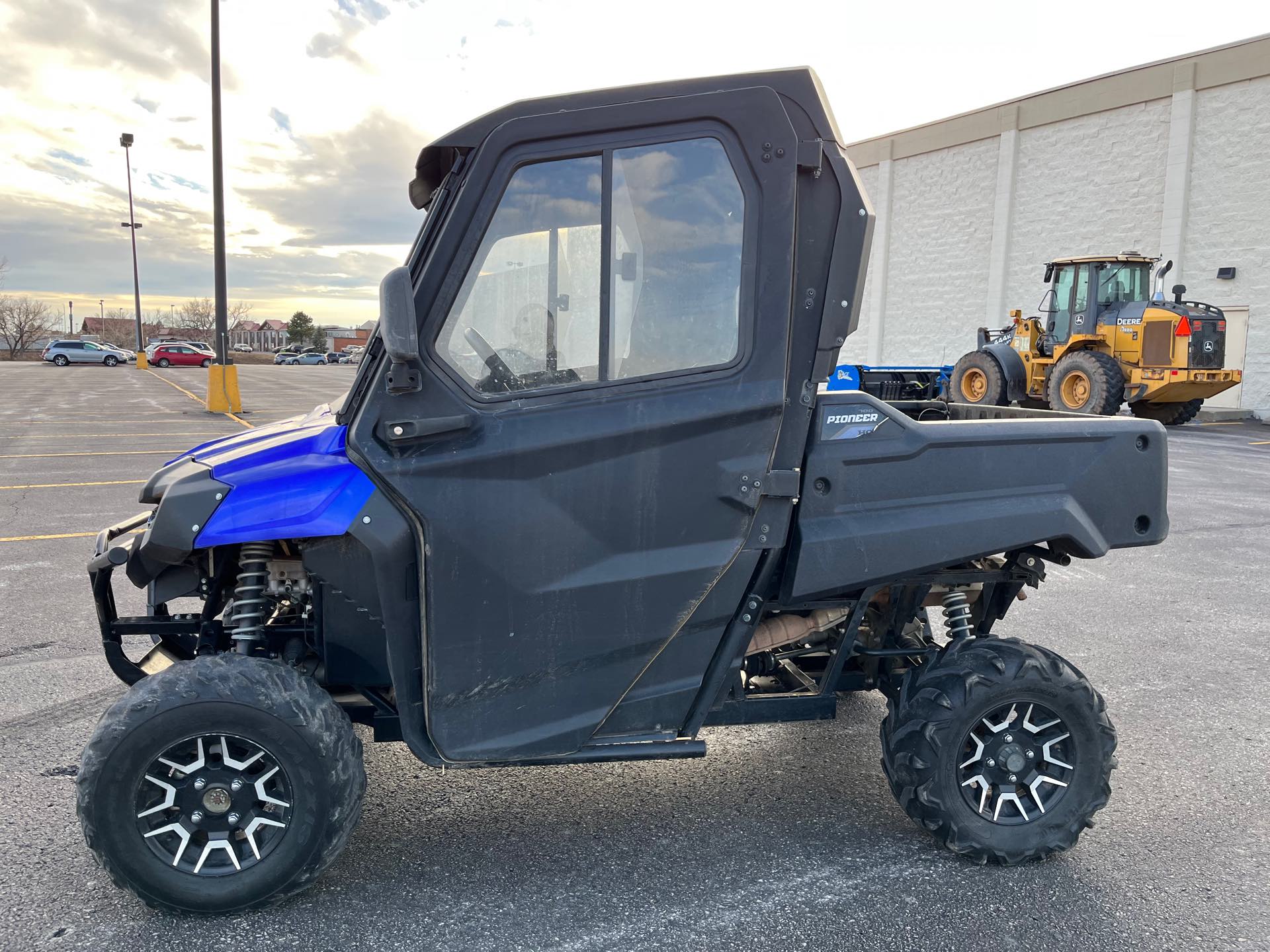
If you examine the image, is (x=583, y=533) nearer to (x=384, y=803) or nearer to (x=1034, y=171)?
(x=384, y=803)

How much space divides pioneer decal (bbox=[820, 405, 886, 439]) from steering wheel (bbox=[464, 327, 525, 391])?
99 cm

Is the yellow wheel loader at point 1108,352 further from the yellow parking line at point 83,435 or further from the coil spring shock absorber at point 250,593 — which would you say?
the coil spring shock absorber at point 250,593

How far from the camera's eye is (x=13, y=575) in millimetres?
6625

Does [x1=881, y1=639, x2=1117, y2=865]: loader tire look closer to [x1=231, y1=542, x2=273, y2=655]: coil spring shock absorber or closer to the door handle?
the door handle

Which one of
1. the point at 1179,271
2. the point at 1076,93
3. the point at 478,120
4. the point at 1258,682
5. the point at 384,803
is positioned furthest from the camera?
the point at 1076,93

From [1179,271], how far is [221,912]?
27639 millimetres

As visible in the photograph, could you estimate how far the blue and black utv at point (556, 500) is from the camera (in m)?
2.77

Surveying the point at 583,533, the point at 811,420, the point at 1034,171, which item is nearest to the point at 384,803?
the point at 583,533

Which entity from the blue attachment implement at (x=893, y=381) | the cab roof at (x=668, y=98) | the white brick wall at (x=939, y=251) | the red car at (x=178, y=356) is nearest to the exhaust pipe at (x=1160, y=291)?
the blue attachment implement at (x=893, y=381)

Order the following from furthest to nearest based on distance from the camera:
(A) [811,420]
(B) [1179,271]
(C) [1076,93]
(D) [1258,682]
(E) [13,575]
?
(C) [1076,93] < (B) [1179,271] < (E) [13,575] < (D) [1258,682] < (A) [811,420]

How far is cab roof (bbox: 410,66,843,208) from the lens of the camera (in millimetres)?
2752

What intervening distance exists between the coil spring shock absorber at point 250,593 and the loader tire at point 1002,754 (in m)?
2.18

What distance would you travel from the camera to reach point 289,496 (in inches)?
111

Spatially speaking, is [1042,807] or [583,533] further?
[1042,807]
